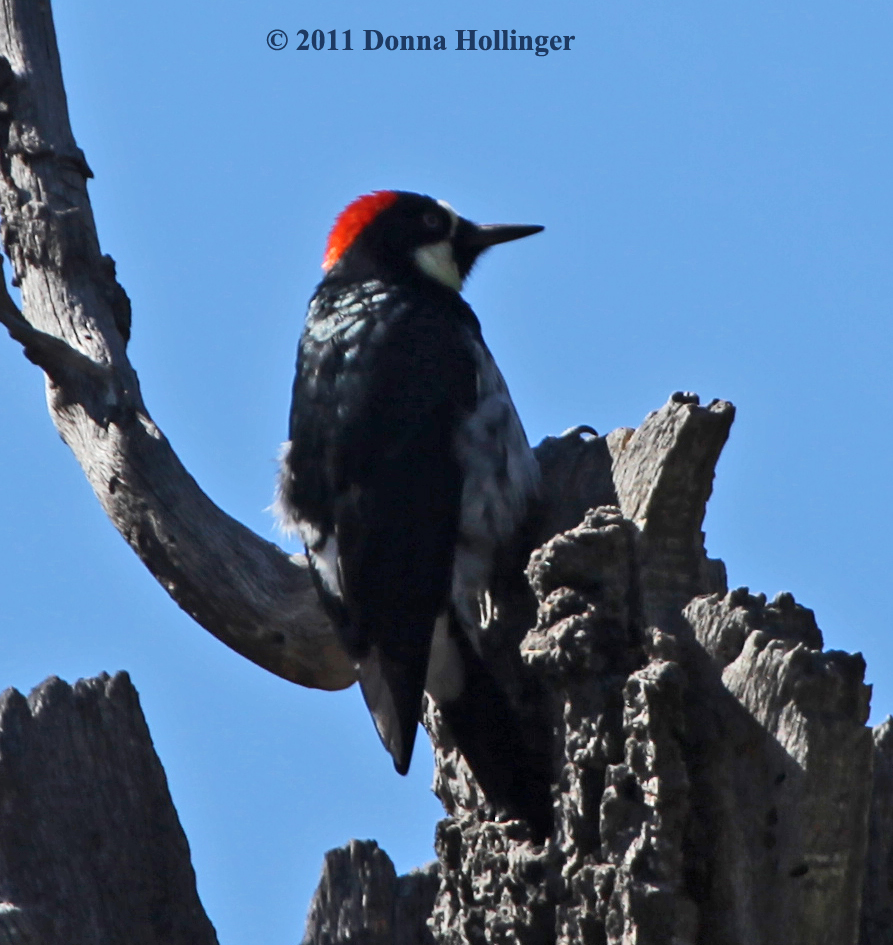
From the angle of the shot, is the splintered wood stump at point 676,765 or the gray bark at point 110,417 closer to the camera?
the splintered wood stump at point 676,765

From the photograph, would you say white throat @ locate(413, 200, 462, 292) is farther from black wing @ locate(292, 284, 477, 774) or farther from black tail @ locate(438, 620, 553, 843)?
black tail @ locate(438, 620, 553, 843)

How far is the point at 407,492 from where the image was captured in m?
4.30

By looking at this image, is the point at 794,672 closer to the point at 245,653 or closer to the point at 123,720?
the point at 123,720

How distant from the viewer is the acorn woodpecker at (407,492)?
4.01 metres

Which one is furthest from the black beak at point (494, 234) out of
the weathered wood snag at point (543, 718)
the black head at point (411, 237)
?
the weathered wood snag at point (543, 718)

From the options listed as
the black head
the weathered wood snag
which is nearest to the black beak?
the black head

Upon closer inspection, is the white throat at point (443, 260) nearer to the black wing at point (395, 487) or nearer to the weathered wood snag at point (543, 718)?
the black wing at point (395, 487)

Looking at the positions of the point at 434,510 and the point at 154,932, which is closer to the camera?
the point at 154,932

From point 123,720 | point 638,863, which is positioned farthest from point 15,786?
point 638,863

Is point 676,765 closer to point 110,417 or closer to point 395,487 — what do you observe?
point 395,487

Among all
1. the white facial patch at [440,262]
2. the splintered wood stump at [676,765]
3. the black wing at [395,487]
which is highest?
the white facial patch at [440,262]

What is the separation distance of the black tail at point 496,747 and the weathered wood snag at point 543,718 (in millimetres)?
46

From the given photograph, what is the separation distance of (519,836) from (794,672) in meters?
0.86

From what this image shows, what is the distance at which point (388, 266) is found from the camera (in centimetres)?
526
